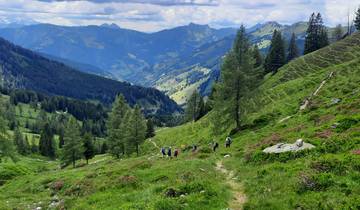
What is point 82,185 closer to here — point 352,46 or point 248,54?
point 248,54

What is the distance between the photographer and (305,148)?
29172mm

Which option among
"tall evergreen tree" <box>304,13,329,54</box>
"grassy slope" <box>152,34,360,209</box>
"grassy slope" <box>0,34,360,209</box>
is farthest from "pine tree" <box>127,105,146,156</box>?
"tall evergreen tree" <box>304,13,329,54</box>

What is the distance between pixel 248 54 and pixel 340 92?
16.0m

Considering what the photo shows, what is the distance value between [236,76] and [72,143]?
52783 mm

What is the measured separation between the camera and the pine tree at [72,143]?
301ft

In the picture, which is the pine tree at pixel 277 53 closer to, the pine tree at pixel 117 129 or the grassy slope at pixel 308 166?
the pine tree at pixel 117 129

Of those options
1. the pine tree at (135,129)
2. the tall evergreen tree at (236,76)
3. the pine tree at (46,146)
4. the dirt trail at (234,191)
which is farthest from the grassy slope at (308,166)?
the pine tree at (46,146)

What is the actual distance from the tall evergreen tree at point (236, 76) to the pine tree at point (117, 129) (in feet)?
96.1

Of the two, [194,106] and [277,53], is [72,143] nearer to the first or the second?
[194,106]

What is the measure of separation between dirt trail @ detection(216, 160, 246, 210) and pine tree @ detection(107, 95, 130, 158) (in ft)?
171

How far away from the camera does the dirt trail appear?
21.0 meters

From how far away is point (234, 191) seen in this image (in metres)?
24.2

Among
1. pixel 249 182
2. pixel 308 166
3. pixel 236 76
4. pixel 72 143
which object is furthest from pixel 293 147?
pixel 72 143

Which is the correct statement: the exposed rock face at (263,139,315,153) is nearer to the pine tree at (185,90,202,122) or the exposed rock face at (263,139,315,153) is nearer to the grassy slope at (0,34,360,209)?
the grassy slope at (0,34,360,209)
